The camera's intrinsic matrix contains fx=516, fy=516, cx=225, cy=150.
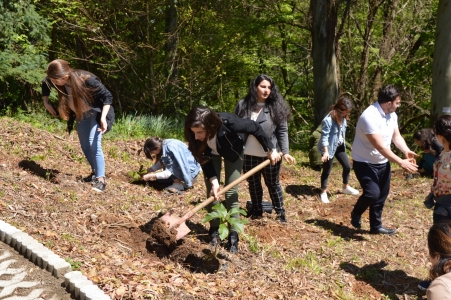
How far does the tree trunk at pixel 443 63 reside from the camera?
9.61 m

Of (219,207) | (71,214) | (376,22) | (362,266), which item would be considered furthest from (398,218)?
(376,22)

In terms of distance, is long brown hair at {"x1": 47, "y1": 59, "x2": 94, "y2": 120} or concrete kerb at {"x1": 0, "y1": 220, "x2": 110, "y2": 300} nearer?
concrete kerb at {"x1": 0, "y1": 220, "x2": 110, "y2": 300}

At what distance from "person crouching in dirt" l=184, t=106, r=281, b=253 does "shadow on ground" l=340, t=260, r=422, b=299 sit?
1.31m

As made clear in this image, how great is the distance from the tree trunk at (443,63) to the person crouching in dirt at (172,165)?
5.16 metres

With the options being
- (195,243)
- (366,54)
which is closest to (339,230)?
(195,243)

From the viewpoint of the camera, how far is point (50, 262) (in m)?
4.38

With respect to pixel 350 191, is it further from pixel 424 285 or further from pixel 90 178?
pixel 90 178

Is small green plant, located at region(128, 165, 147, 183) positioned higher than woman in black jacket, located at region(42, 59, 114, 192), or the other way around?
woman in black jacket, located at region(42, 59, 114, 192)

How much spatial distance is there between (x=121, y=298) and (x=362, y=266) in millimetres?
2829

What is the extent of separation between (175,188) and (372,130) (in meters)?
3.12

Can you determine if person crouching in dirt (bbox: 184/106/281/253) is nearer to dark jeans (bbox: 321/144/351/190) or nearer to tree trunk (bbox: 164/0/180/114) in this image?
dark jeans (bbox: 321/144/351/190)

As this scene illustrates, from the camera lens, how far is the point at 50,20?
13695mm

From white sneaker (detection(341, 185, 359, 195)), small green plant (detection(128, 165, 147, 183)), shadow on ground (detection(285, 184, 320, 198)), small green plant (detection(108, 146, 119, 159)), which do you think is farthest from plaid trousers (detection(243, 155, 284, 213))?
small green plant (detection(108, 146, 119, 159))

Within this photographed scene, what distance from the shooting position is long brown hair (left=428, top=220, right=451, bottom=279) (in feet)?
10.3
